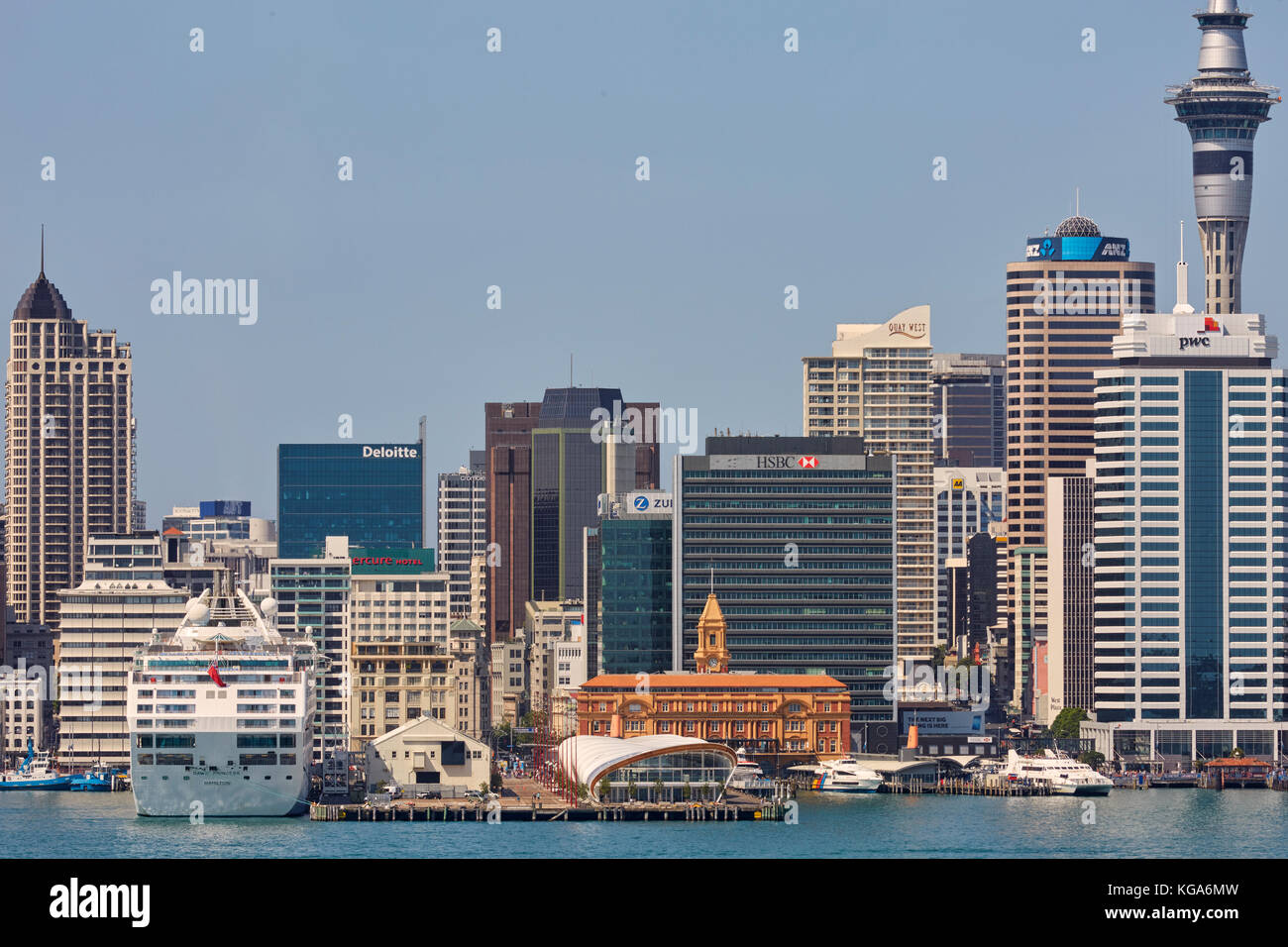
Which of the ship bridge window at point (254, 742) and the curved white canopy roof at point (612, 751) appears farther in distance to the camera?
the curved white canopy roof at point (612, 751)

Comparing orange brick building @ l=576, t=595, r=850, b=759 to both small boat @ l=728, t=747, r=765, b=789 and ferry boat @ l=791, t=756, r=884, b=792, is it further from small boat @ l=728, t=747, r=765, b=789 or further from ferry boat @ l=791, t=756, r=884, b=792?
ferry boat @ l=791, t=756, r=884, b=792

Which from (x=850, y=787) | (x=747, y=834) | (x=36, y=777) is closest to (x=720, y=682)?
(x=850, y=787)

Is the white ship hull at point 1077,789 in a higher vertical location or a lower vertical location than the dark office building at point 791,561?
lower

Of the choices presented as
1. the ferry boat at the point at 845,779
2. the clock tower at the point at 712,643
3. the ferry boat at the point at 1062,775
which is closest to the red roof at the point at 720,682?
the clock tower at the point at 712,643

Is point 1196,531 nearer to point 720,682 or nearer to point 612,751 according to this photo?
point 720,682

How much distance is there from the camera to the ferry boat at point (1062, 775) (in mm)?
159375

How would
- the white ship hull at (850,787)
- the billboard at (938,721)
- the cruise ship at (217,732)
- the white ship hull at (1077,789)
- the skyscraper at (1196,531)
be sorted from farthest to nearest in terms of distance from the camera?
the billboard at (938,721) → the skyscraper at (1196,531) → the white ship hull at (850,787) → the white ship hull at (1077,789) → the cruise ship at (217,732)

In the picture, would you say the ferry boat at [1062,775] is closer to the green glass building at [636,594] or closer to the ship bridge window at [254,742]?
the green glass building at [636,594]

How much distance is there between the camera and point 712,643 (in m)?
181

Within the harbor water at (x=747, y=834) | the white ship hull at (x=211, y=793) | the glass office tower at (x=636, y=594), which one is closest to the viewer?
the harbor water at (x=747, y=834)

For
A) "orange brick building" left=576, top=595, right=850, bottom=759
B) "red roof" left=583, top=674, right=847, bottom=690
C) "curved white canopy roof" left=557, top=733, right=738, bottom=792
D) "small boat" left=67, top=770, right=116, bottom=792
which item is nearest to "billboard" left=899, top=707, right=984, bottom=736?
"red roof" left=583, top=674, right=847, bottom=690

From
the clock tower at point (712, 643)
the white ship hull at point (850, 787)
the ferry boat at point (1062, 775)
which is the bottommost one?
the white ship hull at point (850, 787)

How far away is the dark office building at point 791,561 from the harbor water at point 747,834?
30.7m
